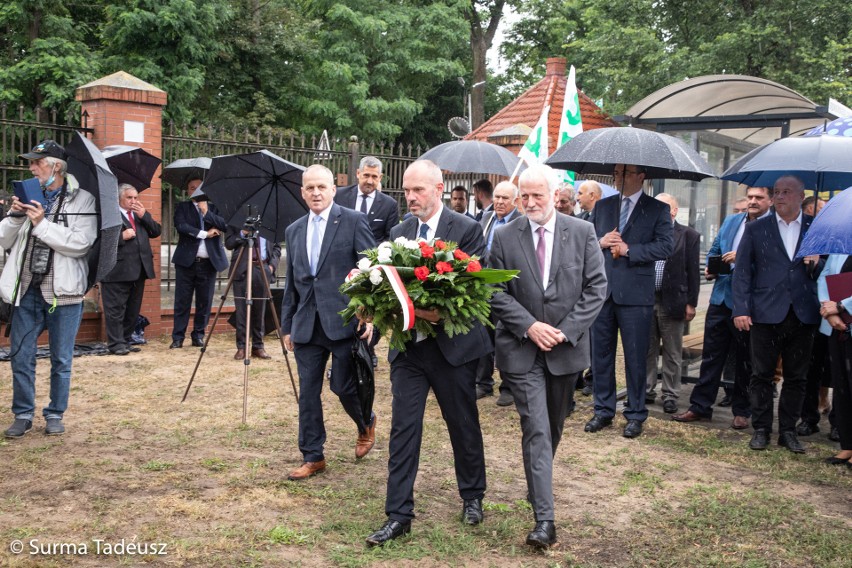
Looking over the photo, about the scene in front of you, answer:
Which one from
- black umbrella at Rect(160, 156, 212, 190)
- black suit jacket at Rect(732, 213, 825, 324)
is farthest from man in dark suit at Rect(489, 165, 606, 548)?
black umbrella at Rect(160, 156, 212, 190)

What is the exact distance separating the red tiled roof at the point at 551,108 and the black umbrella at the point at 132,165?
1502 cm

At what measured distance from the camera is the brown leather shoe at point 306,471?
6023mm

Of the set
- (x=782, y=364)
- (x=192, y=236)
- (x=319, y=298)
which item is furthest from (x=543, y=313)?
(x=192, y=236)

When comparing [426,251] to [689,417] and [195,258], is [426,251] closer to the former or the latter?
[689,417]

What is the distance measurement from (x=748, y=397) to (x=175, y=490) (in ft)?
17.6

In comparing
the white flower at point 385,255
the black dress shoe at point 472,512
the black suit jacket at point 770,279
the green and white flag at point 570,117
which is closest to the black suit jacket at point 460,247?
the white flower at point 385,255

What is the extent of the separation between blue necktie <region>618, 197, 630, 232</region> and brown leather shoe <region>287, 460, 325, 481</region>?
349cm

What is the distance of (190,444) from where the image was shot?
687 cm

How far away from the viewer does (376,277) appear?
185 inches

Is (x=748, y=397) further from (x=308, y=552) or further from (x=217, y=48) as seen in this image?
(x=217, y=48)

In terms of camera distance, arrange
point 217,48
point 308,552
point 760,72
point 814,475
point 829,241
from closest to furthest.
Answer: point 308,552, point 829,241, point 814,475, point 760,72, point 217,48

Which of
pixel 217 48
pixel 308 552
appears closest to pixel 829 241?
pixel 308 552

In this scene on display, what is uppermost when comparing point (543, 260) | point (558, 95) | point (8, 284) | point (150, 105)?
point (558, 95)

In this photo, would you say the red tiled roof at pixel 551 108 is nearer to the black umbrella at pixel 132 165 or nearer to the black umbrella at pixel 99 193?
the black umbrella at pixel 132 165
